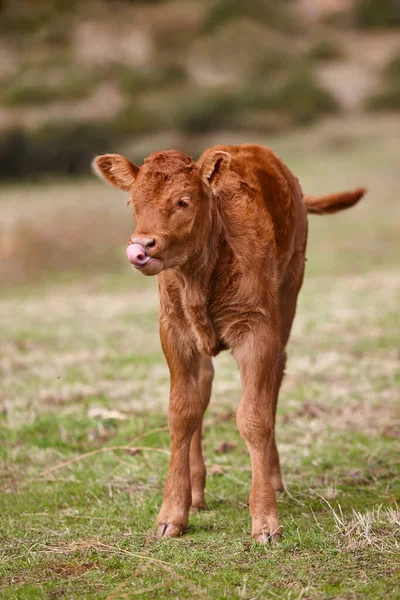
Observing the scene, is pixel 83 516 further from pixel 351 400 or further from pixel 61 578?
pixel 351 400

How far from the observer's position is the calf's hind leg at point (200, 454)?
19.0ft

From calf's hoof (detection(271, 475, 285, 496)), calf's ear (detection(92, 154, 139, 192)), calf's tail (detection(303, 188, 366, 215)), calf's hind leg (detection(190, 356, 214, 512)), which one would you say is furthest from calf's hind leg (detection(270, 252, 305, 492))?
calf's ear (detection(92, 154, 139, 192))

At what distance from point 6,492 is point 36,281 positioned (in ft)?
45.4

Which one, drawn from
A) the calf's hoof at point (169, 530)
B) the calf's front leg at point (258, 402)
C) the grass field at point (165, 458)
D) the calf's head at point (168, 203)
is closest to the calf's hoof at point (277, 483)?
the grass field at point (165, 458)

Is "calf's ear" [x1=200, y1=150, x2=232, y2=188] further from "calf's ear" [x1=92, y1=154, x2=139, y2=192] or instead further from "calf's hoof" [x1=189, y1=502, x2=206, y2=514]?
"calf's hoof" [x1=189, y1=502, x2=206, y2=514]

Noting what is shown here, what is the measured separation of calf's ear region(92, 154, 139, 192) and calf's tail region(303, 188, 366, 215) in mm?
2427

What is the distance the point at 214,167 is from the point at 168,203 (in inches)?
14.4

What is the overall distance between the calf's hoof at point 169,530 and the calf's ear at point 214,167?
1.96m

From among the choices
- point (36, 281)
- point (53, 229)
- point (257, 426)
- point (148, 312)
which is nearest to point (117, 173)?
point (257, 426)

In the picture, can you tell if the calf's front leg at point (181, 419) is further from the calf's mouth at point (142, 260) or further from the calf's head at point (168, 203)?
the calf's mouth at point (142, 260)

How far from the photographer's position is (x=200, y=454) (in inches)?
232

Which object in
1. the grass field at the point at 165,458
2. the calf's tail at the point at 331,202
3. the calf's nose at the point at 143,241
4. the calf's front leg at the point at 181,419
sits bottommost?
the grass field at the point at 165,458

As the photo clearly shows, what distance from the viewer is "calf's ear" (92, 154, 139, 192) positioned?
4988 mm

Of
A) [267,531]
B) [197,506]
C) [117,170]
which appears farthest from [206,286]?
[197,506]
